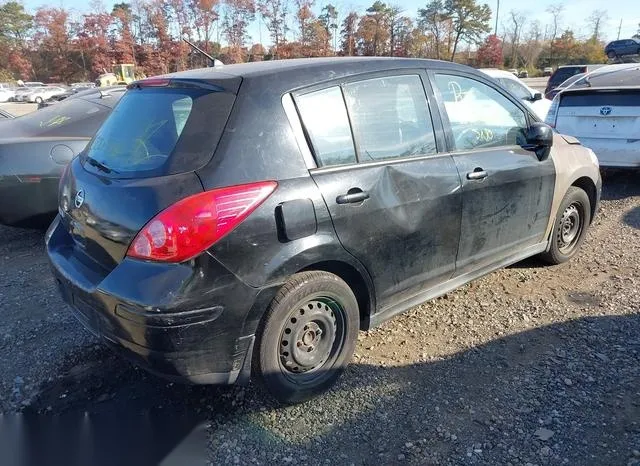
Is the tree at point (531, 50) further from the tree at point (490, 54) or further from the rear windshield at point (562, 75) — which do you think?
the rear windshield at point (562, 75)

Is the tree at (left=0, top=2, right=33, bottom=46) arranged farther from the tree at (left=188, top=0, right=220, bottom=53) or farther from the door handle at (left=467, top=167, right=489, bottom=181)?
the door handle at (left=467, top=167, right=489, bottom=181)

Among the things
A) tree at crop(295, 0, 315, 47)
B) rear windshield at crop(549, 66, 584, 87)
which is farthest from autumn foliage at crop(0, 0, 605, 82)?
rear windshield at crop(549, 66, 584, 87)

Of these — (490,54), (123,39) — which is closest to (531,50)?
(490,54)

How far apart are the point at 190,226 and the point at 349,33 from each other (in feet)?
198

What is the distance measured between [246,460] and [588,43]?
225ft

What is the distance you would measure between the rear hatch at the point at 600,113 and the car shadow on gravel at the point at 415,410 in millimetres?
4145

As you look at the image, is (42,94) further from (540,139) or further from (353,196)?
(353,196)

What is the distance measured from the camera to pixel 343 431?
2477mm

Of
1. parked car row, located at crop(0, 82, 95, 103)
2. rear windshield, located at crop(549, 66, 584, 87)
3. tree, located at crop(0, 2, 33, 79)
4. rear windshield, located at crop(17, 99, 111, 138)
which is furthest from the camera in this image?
tree, located at crop(0, 2, 33, 79)

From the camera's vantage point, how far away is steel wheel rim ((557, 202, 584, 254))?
168 inches

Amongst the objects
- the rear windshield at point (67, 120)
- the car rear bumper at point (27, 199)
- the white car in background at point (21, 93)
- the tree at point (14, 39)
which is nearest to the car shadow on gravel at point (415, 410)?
the car rear bumper at point (27, 199)

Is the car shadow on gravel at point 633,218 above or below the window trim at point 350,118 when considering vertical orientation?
below

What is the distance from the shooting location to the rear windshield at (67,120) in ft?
15.9

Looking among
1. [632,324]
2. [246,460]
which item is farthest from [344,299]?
[632,324]
